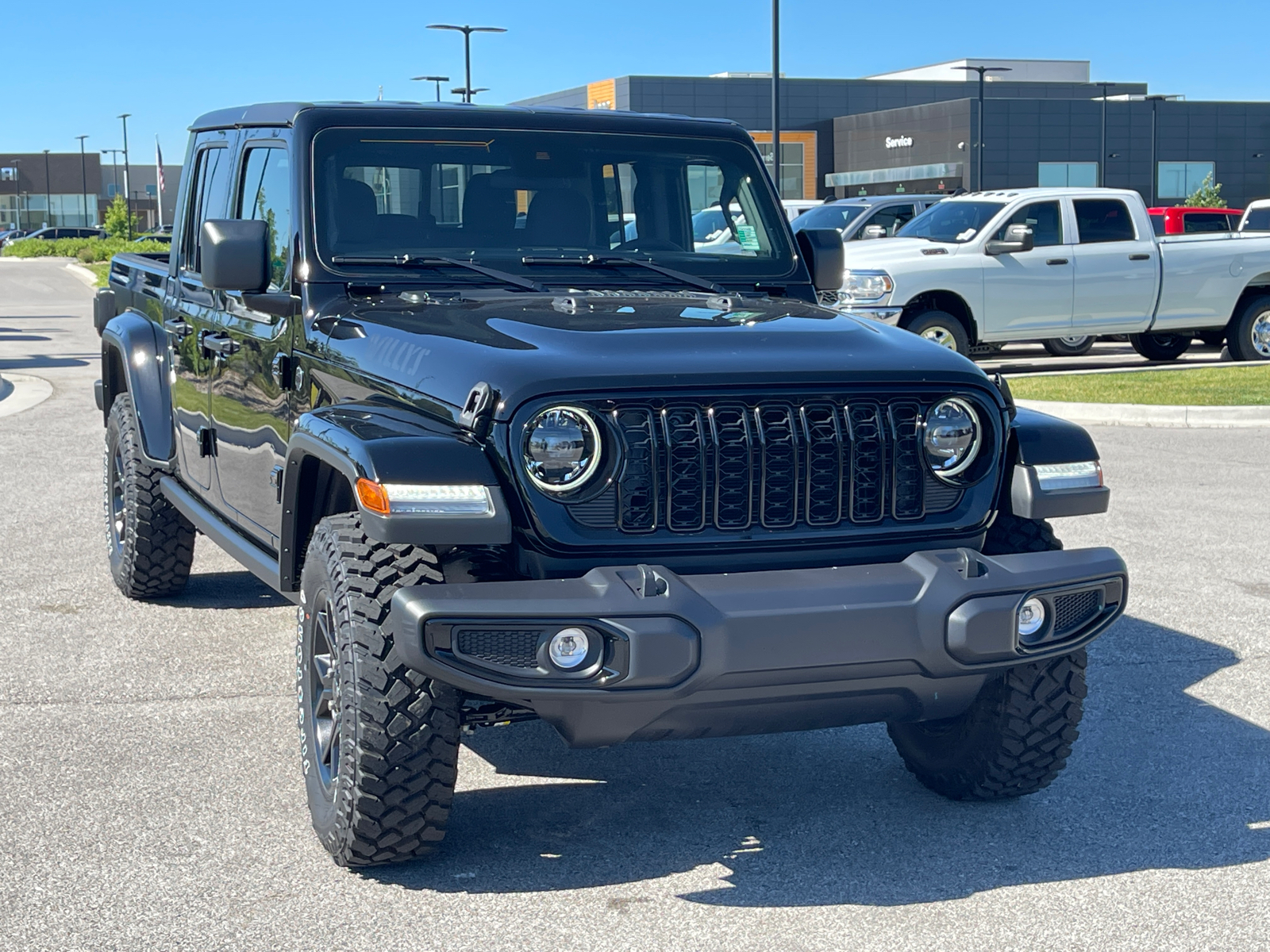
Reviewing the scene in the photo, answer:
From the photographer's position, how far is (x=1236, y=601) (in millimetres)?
6895

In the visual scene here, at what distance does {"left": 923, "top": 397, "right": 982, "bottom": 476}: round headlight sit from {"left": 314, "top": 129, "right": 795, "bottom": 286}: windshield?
1344 millimetres

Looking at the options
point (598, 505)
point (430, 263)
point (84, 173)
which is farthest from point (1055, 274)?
point (84, 173)

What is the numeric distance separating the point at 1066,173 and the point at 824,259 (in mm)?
68582

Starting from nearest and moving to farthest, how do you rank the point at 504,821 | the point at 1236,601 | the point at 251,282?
the point at 504,821, the point at 251,282, the point at 1236,601

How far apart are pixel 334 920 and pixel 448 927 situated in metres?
0.27

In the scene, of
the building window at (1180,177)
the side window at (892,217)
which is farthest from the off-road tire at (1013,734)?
the building window at (1180,177)

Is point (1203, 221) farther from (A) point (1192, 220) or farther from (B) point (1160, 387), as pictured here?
(B) point (1160, 387)

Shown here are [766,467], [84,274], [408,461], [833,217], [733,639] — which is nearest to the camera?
[733,639]

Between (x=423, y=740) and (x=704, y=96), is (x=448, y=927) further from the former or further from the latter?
(x=704, y=96)

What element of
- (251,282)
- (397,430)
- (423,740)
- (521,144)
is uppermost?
(521,144)

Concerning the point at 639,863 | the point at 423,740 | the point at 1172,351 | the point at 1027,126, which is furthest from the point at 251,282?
the point at 1027,126

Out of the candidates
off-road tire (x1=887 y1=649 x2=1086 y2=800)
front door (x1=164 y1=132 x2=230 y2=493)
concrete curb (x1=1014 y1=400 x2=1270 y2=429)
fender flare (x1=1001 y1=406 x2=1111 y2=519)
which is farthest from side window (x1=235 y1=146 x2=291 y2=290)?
concrete curb (x1=1014 y1=400 x2=1270 y2=429)

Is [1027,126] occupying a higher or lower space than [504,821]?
higher

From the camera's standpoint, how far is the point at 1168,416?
12.9 metres
